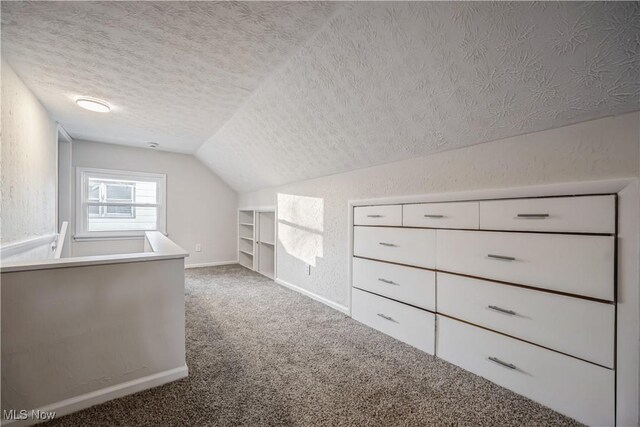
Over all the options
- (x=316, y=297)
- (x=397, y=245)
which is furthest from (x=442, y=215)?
(x=316, y=297)

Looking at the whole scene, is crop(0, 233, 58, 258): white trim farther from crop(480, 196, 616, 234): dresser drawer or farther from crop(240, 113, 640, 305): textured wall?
crop(480, 196, 616, 234): dresser drawer

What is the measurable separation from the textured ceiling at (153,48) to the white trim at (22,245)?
140cm

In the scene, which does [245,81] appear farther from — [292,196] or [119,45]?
[292,196]

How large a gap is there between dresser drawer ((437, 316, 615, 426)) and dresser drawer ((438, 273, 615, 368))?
56mm

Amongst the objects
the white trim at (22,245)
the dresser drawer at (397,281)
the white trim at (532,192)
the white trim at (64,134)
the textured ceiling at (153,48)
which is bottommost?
the dresser drawer at (397,281)

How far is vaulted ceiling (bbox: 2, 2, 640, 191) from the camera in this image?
1221 mm

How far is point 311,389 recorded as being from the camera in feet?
5.30

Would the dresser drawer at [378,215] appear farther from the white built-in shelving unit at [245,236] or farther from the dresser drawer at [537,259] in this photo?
the white built-in shelving unit at [245,236]

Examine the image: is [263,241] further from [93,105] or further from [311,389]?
[311,389]

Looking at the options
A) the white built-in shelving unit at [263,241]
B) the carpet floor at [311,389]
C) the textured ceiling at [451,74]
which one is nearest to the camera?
the textured ceiling at [451,74]

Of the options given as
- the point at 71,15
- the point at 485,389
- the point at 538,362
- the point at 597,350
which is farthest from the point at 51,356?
the point at 597,350

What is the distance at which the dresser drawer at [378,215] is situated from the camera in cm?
236

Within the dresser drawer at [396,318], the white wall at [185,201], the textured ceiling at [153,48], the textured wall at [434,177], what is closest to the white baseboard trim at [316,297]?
the textured wall at [434,177]

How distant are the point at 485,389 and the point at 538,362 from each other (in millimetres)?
343
